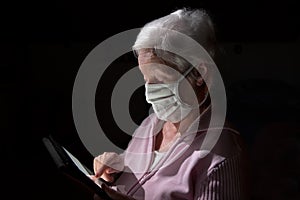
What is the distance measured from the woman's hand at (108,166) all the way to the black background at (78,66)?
454 mm

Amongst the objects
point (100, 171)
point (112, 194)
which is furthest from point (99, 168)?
point (112, 194)

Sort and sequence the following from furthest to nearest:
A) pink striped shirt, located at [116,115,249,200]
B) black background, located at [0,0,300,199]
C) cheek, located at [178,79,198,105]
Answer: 1. black background, located at [0,0,300,199]
2. cheek, located at [178,79,198,105]
3. pink striped shirt, located at [116,115,249,200]

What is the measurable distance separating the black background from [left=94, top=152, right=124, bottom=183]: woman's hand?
0.45 metres

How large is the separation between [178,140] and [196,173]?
10 centimetres

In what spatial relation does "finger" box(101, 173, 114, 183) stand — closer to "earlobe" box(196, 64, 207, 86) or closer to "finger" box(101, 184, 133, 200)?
"finger" box(101, 184, 133, 200)

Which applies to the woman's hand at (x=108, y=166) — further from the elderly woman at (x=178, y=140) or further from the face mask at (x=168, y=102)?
the face mask at (x=168, y=102)

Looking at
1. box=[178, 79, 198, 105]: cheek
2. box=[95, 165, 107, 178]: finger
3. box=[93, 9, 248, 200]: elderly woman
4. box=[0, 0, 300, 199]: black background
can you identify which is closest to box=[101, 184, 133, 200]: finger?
box=[93, 9, 248, 200]: elderly woman

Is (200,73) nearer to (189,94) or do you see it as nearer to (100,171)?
(189,94)

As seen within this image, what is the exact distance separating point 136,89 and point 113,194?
55 cm

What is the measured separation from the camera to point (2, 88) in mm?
1749

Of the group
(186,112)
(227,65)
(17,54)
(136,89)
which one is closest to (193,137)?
(186,112)

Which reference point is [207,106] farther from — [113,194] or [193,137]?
[113,194]

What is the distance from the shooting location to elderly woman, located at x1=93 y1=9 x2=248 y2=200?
3.22 feet

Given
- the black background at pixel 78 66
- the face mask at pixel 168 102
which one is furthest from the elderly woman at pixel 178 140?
the black background at pixel 78 66
